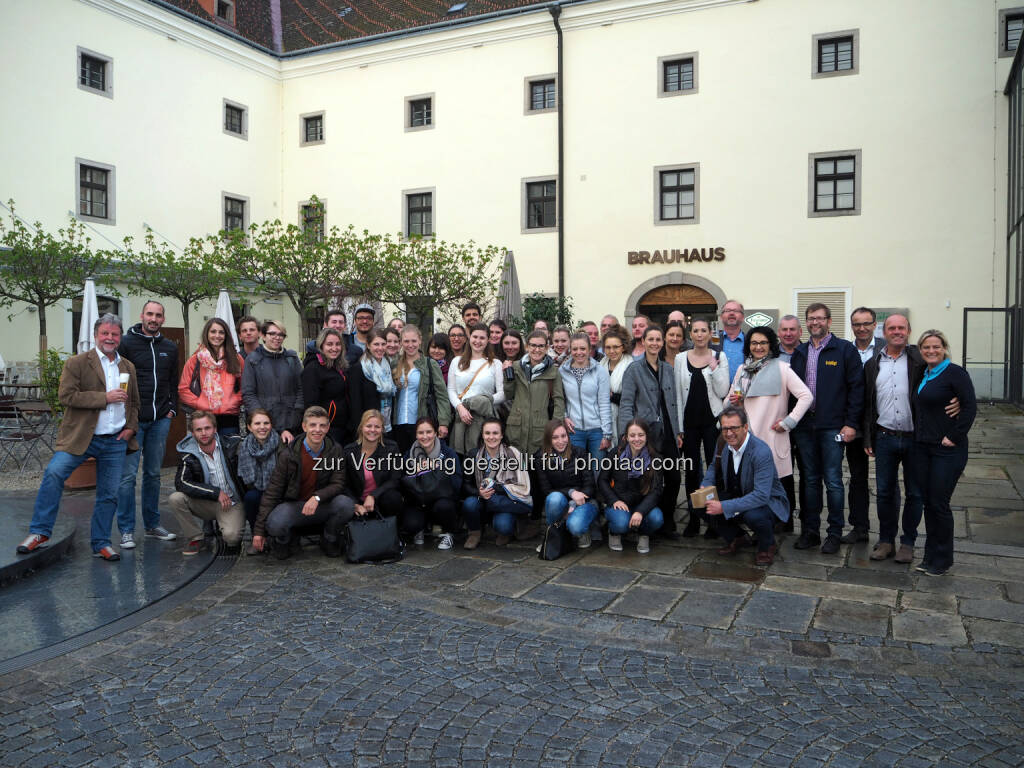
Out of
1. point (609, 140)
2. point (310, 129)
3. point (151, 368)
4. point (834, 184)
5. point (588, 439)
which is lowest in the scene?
point (588, 439)

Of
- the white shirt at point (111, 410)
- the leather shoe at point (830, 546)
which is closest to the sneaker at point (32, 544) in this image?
the white shirt at point (111, 410)

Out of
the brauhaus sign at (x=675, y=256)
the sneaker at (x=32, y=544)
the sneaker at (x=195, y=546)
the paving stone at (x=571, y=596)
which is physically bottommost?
the paving stone at (x=571, y=596)

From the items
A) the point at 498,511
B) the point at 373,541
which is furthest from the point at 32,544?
the point at 498,511

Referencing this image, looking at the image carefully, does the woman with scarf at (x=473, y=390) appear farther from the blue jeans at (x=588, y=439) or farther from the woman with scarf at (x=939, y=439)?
the woman with scarf at (x=939, y=439)

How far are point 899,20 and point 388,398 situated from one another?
59.4 ft

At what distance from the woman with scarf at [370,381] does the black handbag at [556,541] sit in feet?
5.80

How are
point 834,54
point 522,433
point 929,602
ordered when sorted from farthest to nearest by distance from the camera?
point 834,54 → point 522,433 → point 929,602

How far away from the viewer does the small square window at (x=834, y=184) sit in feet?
67.8

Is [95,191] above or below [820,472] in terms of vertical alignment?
above

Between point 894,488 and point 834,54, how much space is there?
1730 centimetres

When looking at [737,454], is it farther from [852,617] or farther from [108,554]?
[108,554]

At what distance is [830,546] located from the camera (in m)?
6.69

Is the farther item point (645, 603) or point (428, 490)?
point (428, 490)

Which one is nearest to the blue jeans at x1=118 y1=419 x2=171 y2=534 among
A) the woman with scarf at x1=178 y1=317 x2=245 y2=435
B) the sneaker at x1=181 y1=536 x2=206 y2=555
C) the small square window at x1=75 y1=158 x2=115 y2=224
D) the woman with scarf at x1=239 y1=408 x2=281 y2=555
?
the woman with scarf at x1=178 y1=317 x2=245 y2=435
